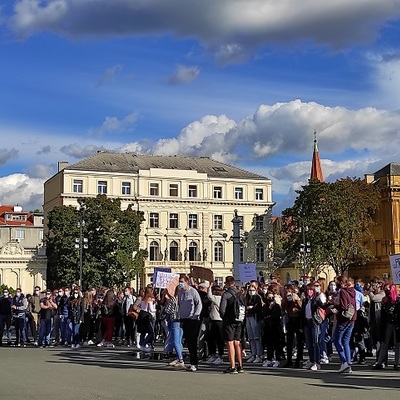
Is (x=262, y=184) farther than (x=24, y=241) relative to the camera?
No

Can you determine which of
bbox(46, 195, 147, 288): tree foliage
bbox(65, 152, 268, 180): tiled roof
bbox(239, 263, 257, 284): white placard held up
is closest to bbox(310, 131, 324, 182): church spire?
bbox(65, 152, 268, 180): tiled roof

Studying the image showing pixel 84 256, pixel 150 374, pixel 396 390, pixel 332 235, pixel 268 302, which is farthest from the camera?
pixel 84 256

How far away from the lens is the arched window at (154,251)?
83.5 m

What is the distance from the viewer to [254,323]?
19344mm

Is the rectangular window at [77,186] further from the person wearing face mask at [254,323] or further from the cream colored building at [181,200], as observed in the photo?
the person wearing face mask at [254,323]

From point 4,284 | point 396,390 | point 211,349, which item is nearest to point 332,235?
point 4,284

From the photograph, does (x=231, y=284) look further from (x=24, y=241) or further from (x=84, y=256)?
(x=24, y=241)

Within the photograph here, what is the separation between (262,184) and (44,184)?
2586 centimetres

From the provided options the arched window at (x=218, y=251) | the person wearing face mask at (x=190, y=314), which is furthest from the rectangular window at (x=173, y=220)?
the person wearing face mask at (x=190, y=314)

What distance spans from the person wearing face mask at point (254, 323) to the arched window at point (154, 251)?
6412 cm

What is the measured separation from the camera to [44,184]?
89625 millimetres

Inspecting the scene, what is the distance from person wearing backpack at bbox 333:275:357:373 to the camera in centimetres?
1630

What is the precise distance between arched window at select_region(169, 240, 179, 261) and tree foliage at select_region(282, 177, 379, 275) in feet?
65.8

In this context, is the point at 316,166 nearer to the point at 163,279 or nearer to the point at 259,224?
the point at 259,224
